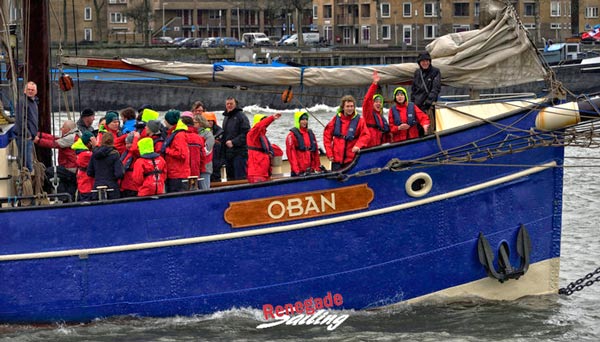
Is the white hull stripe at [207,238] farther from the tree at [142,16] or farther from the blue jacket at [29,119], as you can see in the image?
the tree at [142,16]

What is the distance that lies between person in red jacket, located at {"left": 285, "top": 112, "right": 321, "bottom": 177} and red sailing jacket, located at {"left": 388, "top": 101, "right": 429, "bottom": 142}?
0.89 meters

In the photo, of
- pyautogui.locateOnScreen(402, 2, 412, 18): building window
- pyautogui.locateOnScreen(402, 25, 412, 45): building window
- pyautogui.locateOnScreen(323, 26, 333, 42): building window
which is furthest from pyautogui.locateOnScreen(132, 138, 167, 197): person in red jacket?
pyautogui.locateOnScreen(323, 26, 333, 42): building window

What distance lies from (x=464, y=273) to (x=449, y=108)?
5.81 feet

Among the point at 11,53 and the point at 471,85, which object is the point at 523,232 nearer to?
the point at 471,85

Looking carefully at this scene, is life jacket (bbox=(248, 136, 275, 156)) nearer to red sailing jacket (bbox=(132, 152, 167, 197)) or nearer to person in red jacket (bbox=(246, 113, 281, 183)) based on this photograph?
person in red jacket (bbox=(246, 113, 281, 183))

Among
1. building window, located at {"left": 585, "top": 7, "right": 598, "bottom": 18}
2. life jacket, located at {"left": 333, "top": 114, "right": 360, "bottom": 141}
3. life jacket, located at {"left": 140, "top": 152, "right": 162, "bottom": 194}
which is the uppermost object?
building window, located at {"left": 585, "top": 7, "right": 598, "bottom": 18}

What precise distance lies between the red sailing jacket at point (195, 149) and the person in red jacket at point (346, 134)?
1422 millimetres

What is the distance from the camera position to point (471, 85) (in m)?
13.9

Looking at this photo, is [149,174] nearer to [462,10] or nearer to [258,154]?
[258,154]

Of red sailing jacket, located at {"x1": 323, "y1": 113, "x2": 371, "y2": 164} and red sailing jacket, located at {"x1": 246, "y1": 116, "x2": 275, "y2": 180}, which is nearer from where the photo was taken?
red sailing jacket, located at {"x1": 323, "y1": 113, "x2": 371, "y2": 164}

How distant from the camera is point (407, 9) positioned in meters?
89.2

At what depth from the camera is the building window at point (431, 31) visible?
3433 inches

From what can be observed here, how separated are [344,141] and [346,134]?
8 centimetres

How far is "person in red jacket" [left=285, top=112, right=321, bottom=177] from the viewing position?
13797 millimetres
